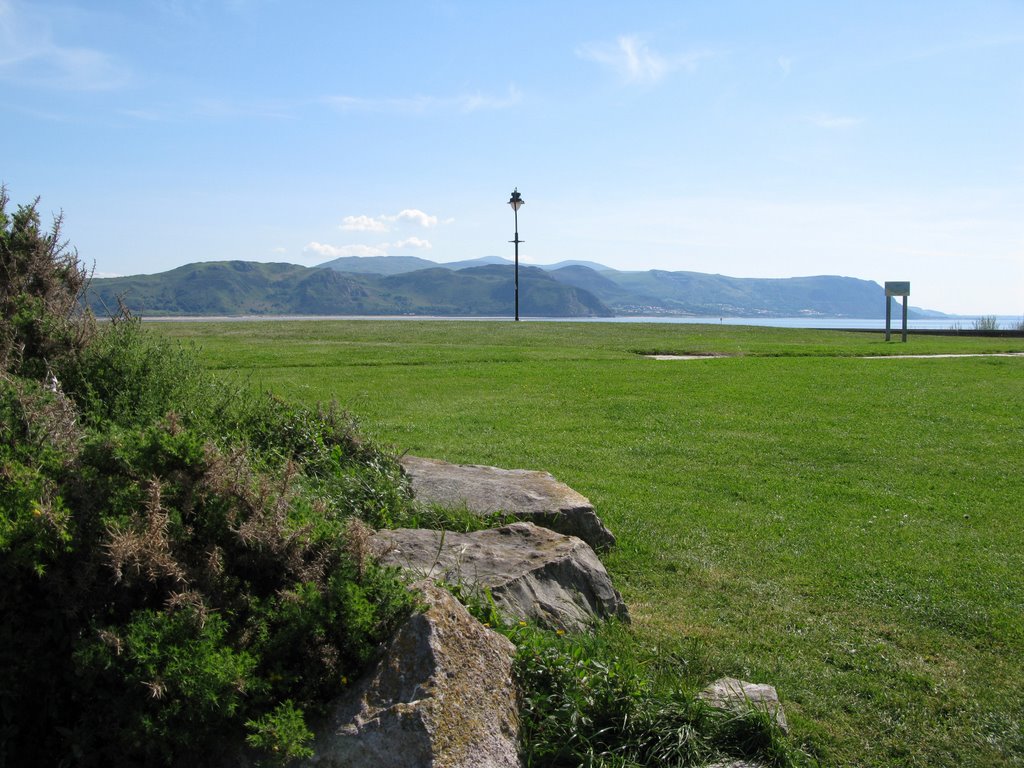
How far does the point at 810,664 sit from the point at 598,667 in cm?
160

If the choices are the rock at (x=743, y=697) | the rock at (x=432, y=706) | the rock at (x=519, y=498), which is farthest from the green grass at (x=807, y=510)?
the rock at (x=432, y=706)

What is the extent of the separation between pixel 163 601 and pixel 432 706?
1.27 metres

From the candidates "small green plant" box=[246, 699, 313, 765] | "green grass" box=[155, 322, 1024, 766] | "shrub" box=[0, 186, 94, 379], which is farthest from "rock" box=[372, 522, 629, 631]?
"shrub" box=[0, 186, 94, 379]

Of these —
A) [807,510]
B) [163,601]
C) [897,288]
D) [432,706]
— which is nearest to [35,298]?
[163,601]

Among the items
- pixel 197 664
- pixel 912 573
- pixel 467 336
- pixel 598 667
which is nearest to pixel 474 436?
pixel 912 573

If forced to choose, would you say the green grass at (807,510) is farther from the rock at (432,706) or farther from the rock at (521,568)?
the rock at (432,706)

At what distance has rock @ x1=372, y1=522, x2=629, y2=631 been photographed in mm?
4508

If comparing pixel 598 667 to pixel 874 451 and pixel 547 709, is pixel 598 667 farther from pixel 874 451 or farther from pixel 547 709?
pixel 874 451

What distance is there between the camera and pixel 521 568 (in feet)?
15.6

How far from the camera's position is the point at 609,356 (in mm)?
24703

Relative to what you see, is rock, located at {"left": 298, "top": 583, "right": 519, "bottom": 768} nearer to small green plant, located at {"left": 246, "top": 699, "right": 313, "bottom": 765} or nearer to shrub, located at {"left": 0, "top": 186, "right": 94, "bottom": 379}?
small green plant, located at {"left": 246, "top": 699, "right": 313, "bottom": 765}

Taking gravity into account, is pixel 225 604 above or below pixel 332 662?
above

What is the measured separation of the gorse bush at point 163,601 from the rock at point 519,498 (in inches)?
86.4

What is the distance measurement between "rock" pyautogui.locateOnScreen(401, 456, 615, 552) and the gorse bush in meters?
2.19
